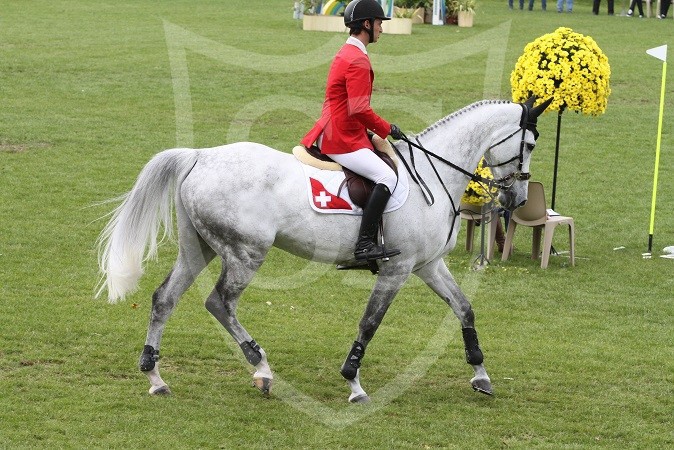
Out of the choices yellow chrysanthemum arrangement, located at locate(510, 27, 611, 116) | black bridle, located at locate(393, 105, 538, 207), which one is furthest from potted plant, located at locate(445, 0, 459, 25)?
black bridle, located at locate(393, 105, 538, 207)

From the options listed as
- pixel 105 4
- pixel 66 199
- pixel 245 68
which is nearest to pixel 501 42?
pixel 245 68

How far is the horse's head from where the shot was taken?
28.9 ft

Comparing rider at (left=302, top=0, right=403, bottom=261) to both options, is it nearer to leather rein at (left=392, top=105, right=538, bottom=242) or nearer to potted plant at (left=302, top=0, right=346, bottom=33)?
leather rein at (left=392, top=105, right=538, bottom=242)

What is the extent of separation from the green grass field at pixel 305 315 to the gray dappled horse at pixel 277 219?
1.70ft

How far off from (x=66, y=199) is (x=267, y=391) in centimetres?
767

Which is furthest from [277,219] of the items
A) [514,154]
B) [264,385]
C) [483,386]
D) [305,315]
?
[305,315]

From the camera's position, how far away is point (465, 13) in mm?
32844

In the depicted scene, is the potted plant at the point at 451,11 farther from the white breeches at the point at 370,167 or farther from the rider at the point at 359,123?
the white breeches at the point at 370,167

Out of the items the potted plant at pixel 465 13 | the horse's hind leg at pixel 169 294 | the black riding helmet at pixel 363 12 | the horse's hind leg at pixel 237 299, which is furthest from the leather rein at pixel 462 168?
the potted plant at pixel 465 13

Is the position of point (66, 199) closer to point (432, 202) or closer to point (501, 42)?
point (432, 202)

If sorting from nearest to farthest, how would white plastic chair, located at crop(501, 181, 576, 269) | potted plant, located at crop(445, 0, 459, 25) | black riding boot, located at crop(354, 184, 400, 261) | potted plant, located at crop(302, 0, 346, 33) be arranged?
black riding boot, located at crop(354, 184, 400, 261), white plastic chair, located at crop(501, 181, 576, 269), potted plant, located at crop(302, 0, 346, 33), potted plant, located at crop(445, 0, 459, 25)

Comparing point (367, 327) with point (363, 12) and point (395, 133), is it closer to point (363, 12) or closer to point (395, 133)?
point (395, 133)

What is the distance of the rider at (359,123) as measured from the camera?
821 cm

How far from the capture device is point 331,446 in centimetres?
754
